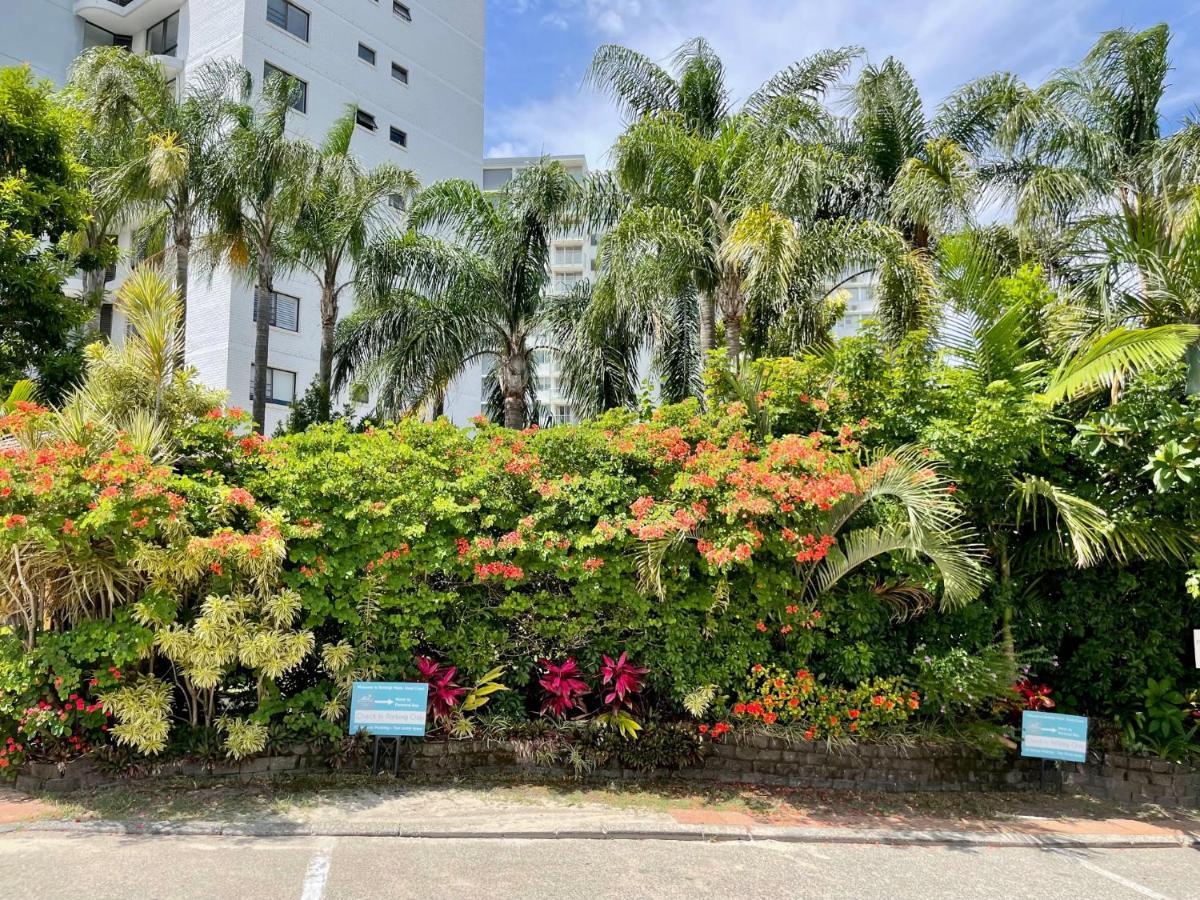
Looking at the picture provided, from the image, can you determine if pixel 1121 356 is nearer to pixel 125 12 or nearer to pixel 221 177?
pixel 221 177

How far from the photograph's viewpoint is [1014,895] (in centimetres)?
540

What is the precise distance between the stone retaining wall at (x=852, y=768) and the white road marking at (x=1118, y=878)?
1.36m

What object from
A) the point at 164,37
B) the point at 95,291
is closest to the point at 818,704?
the point at 95,291

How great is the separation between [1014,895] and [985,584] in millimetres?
3054

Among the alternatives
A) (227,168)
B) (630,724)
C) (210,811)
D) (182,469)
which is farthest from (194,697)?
(227,168)

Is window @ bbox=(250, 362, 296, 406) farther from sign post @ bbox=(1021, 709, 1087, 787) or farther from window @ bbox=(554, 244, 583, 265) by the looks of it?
window @ bbox=(554, 244, 583, 265)

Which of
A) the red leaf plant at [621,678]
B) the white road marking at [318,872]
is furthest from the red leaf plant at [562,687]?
the white road marking at [318,872]

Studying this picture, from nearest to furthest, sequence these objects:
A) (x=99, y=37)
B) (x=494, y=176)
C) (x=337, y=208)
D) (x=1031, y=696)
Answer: (x=1031, y=696)
(x=337, y=208)
(x=99, y=37)
(x=494, y=176)

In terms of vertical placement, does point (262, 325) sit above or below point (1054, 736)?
above

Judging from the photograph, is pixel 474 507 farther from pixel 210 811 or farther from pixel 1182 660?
pixel 1182 660

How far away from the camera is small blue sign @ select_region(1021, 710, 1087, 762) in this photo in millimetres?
7199

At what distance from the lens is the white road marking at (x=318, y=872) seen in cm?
500

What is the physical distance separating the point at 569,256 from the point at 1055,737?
2069 inches

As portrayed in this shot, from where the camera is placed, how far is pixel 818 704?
7.33 meters
